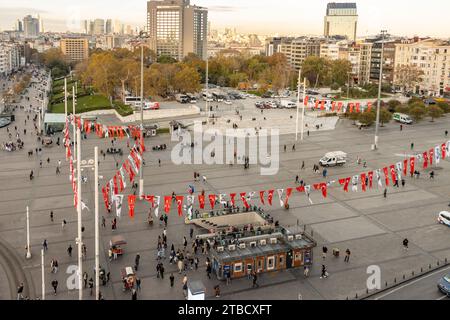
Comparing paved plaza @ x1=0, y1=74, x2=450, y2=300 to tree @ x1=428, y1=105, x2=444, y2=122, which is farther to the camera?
tree @ x1=428, y1=105, x2=444, y2=122

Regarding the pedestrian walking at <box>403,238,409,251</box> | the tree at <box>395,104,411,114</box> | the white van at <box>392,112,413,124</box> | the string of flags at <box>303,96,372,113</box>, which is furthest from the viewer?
the tree at <box>395,104,411,114</box>

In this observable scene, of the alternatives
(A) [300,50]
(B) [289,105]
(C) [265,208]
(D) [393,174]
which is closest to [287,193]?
(C) [265,208]

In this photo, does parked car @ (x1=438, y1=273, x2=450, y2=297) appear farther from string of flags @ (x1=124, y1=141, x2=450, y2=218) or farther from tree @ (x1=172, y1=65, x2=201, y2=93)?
tree @ (x1=172, y1=65, x2=201, y2=93)

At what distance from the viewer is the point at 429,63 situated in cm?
11256

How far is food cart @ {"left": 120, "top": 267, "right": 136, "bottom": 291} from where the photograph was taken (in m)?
22.5

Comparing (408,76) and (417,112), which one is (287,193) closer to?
(417,112)

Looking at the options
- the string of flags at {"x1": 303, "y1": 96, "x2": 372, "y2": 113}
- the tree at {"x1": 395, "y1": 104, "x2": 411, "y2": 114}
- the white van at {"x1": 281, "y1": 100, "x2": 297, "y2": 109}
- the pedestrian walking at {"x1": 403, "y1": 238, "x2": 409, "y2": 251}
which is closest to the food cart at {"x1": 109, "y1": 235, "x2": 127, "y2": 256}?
the pedestrian walking at {"x1": 403, "y1": 238, "x2": 409, "y2": 251}

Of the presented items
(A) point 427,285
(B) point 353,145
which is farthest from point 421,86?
(A) point 427,285

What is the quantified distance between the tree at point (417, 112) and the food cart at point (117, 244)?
54798 millimetres

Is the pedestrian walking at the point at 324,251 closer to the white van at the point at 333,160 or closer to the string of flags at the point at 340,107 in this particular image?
the white van at the point at 333,160

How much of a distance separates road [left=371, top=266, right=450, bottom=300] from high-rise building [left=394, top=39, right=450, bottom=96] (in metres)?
94.2

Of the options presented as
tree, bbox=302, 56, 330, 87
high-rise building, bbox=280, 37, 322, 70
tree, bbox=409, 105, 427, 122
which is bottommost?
tree, bbox=409, 105, 427, 122

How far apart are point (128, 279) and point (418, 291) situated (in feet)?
43.8
